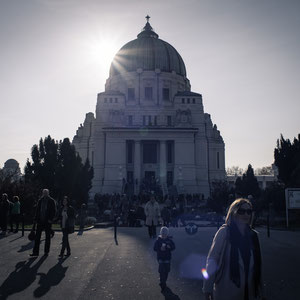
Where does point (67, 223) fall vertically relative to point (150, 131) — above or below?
below

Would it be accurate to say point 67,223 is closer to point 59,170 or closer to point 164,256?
point 164,256

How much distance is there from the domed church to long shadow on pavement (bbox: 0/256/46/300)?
41471mm

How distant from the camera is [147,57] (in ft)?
228

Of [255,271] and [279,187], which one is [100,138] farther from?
[255,271]

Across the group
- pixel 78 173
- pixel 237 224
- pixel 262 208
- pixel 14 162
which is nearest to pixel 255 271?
pixel 237 224

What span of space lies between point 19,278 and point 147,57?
211ft

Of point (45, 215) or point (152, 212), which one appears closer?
point (45, 215)

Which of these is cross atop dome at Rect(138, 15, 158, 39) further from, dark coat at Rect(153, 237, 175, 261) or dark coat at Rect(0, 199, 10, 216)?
dark coat at Rect(153, 237, 175, 261)

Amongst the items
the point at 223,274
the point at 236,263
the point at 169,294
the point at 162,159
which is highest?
the point at 162,159

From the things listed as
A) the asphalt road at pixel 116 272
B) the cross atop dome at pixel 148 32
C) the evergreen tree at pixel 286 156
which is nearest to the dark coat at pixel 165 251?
the asphalt road at pixel 116 272

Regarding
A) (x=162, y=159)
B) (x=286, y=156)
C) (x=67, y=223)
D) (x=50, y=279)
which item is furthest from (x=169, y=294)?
(x=162, y=159)

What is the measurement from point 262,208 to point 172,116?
1266 inches

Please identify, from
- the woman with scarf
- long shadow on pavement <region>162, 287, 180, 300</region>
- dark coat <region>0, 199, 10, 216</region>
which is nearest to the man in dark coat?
long shadow on pavement <region>162, 287, 180, 300</region>

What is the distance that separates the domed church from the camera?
57906 mm
